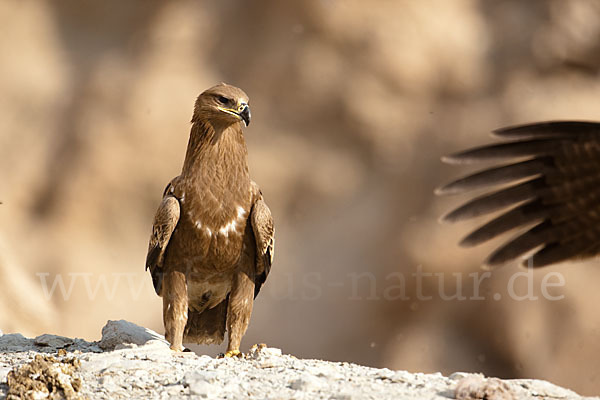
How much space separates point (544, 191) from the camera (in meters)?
3.67

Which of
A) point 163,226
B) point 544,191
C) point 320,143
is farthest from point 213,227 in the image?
point 320,143

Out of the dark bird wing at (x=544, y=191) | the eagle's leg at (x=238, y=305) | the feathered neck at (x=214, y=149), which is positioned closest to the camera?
the dark bird wing at (x=544, y=191)

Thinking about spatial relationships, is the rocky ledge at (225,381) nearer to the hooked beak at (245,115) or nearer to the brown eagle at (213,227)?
the brown eagle at (213,227)

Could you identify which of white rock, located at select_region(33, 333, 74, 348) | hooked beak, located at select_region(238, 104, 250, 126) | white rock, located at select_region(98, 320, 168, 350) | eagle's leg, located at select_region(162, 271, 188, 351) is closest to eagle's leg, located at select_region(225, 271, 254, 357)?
eagle's leg, located at select_region(162, 271, 188, 351)

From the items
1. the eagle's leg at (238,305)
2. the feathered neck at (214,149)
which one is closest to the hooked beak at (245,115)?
the feathered neck at (214,149)

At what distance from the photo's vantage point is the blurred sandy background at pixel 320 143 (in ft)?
29.6

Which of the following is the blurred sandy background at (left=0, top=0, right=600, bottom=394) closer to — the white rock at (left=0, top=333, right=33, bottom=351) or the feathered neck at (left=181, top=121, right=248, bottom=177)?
the white rock at (left=0, top=333, right=33, bottom=351)

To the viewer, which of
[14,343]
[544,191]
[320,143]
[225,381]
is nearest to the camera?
[544,191]

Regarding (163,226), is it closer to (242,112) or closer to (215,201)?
(215,201)

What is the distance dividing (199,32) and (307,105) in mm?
1711

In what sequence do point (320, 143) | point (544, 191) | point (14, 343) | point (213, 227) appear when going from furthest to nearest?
point (320, 143)
point (14, 343)
point (213, 227)
point (544, 191)

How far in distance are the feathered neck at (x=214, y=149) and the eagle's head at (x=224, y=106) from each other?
0.06m

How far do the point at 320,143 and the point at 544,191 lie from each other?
19.2 ft

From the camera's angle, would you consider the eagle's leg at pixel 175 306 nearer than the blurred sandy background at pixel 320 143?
Yes
